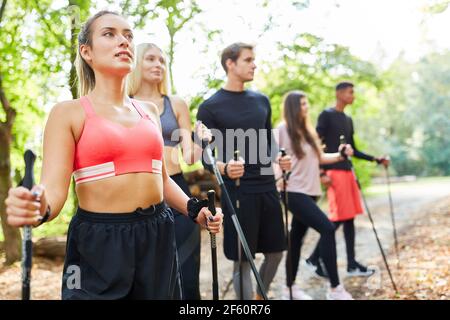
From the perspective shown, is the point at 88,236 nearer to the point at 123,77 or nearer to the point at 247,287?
the point at 123,77

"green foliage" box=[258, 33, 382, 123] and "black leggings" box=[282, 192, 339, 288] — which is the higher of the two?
"green foliage" box=[258, 33, 382, 123]

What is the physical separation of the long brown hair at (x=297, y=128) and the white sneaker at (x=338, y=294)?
146cm

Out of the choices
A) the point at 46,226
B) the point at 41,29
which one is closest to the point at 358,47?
the point at 41,29

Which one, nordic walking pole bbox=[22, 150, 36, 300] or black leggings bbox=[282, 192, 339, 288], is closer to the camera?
nordic walking pole bbox=[22, 150, 36, 300]

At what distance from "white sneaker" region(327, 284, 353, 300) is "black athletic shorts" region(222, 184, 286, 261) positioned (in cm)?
100

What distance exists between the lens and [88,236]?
80.7 inches

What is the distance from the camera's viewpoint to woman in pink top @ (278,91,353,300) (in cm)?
516

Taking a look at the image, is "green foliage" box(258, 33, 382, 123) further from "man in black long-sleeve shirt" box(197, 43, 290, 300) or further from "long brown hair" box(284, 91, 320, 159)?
"man in black long-sleeve shirt" box(197, 43, 290, 300)

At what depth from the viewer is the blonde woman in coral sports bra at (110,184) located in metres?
2.04

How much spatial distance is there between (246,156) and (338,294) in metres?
1.88

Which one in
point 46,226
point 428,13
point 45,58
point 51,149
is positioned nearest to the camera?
point 51,149

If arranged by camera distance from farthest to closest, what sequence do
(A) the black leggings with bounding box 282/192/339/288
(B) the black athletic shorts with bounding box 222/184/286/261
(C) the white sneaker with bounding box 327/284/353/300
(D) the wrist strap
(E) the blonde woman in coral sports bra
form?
(A) the black leggings with bounding box 282/192/339/288
(C) the white sneaker with bounding box 327/284/353/300
(B) the black athletic shorts with bounding box 222/184/286/261
(E) the blonde woman in coral sports bra
(D) the wrist strap

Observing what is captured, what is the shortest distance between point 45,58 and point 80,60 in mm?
6007

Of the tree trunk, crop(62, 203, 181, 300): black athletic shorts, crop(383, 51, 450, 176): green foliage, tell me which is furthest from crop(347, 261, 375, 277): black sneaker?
crop(383, 51, 450, 176): green foliage
